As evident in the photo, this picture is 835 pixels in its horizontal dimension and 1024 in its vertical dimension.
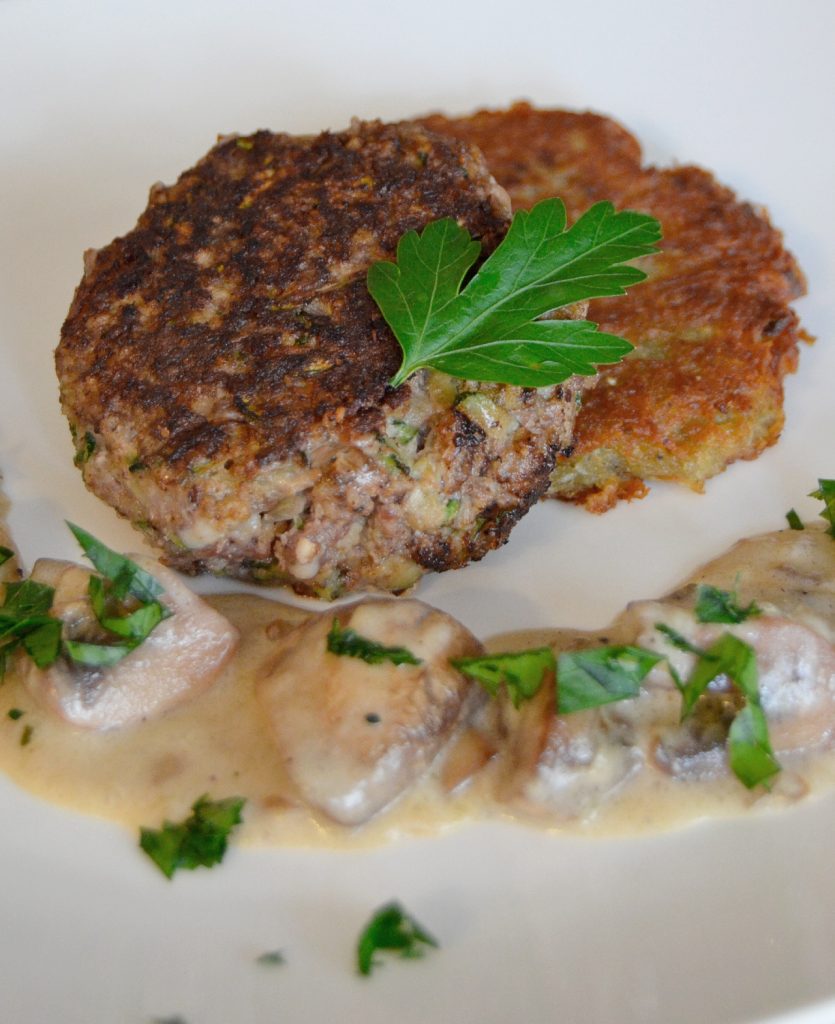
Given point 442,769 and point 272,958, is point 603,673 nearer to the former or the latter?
point 442,769

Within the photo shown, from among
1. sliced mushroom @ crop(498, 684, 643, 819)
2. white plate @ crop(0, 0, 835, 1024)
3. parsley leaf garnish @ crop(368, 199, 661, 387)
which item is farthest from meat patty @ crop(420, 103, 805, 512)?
sliced mushroom @ crop(498, 684, 643, 819)

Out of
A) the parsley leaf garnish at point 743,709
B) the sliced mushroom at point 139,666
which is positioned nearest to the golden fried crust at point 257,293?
the sliced mushroom at point 139,666

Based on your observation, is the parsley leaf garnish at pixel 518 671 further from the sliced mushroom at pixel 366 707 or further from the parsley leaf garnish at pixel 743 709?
the parsley leaf garnish at pixel 743 709

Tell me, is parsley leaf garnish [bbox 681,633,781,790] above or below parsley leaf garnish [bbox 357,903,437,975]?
above

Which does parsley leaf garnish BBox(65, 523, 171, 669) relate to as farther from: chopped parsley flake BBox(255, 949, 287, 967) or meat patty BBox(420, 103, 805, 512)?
meat patty BBox(420, 103, 805, 512)

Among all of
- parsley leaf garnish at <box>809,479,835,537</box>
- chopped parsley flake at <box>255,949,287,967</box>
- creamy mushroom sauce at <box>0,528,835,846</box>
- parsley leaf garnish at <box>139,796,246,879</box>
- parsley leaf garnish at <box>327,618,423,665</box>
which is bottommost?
chopped parsley flake at <box>255,949,287,967</box>

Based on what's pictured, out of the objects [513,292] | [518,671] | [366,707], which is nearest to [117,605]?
[366,707]

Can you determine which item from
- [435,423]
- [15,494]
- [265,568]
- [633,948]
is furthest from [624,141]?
[633,948]
